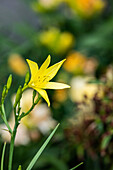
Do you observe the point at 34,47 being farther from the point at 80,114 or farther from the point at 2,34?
the point at 80,114

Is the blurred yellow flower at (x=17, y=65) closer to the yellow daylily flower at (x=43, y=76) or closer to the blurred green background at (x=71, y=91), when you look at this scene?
the blurred green background at (x=71, y=91)

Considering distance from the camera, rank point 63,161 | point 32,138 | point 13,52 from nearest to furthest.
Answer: point 63,161 < point 32,138 < point 13,52

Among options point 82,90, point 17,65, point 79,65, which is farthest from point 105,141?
point 17,65

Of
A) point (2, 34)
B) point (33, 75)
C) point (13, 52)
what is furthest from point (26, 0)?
point (33, 75)

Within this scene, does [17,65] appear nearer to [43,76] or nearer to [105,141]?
[105,141]

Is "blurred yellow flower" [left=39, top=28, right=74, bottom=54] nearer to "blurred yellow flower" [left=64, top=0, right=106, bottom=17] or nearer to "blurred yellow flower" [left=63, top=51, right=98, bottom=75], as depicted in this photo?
"blurred yellow flower" [left=63, top=51, right=98, bottom=75]

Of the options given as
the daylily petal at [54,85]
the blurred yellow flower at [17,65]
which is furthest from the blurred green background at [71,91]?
the daylily petal at [54,85]

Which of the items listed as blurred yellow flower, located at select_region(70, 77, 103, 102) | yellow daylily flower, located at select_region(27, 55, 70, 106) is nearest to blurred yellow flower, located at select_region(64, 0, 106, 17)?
blurred yellow flower, located at select_region(70, 77, 103, 102)
